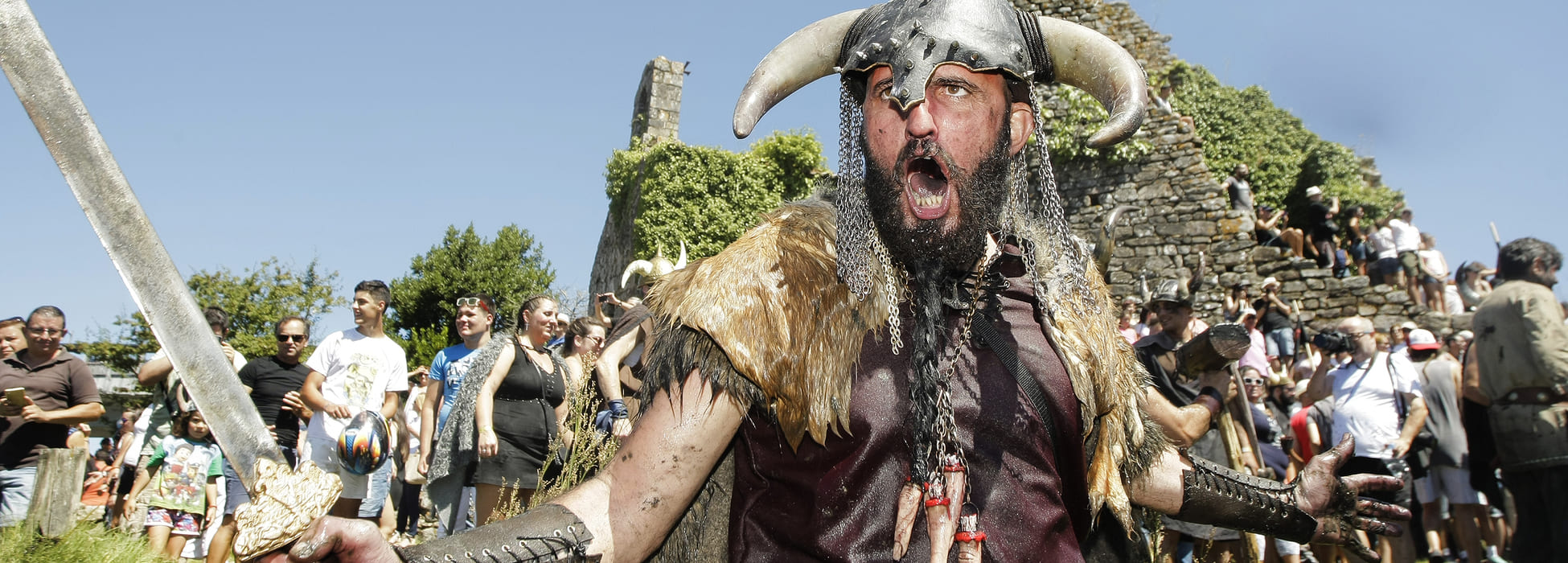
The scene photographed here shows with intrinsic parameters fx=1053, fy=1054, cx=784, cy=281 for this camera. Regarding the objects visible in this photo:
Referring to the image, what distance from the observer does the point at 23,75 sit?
5.57 ft

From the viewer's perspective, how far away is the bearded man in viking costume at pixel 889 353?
6.42 ft

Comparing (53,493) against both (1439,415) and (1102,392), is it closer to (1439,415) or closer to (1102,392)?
(1102,392)

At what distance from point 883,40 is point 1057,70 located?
0.46 metres

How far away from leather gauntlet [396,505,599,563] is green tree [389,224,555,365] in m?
28.9

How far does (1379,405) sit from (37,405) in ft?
26.7

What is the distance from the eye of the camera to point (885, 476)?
6.55ft

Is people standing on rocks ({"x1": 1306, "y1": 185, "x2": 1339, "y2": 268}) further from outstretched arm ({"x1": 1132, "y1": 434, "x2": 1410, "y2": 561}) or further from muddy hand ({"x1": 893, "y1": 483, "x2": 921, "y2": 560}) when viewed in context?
muddy hand ({"x1": 893, "y1": 483, "x2": 921, "y2": 560})

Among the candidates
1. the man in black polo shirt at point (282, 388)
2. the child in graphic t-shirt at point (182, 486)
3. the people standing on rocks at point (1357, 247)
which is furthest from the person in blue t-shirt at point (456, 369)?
the people standing on rocks at point (1357, 247)

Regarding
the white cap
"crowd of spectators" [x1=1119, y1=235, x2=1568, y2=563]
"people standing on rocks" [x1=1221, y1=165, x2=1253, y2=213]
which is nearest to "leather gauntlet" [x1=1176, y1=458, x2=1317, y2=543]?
"crowd of spectators" [x1=1119, y1=235, x2=1568, y2=563]

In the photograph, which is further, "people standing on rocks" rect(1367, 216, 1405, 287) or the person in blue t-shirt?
"people standing on rocks" rect(1367, 216, 1405, 287)

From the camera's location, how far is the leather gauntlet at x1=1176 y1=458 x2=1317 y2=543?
254cm

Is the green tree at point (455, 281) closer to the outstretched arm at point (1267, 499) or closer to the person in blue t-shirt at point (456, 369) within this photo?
the person in blue t-shirt at point (456, 369)

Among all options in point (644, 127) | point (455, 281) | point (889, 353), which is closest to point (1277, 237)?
point (644, 127)

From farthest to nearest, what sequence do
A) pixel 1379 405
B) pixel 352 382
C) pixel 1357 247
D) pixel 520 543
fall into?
pixel 1357 247 → pixel 1379 405 → pixel 352 382 → pixel 520 543
